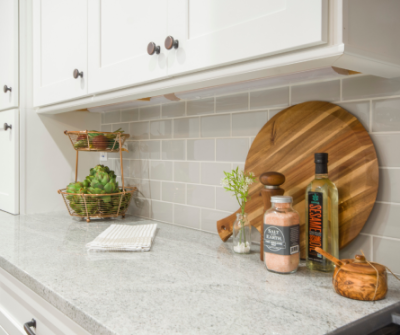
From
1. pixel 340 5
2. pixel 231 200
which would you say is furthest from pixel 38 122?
pixel 340 5

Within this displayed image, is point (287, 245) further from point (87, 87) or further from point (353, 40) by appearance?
point (87, 87)

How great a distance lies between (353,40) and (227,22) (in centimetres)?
29

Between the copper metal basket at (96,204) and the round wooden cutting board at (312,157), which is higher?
the round wooden cutting board at (312,157)

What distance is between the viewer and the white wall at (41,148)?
171 cm

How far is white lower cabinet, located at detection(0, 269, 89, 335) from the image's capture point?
2.60 ft

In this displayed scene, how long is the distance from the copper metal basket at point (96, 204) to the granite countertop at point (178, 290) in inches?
12.1

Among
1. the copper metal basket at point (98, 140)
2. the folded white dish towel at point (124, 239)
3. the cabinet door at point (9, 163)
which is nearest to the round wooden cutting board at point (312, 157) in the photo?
the folded white dish towel at point (124, 239)

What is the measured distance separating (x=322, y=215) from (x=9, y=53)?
1.64 metres

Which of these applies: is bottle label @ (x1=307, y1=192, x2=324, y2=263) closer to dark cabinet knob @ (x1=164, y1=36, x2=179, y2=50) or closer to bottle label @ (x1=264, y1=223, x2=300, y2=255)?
bottle label @ (x1=264, y1=223, x2=300, y2=255)

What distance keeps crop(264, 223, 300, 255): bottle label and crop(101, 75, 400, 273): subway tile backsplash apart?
200mm

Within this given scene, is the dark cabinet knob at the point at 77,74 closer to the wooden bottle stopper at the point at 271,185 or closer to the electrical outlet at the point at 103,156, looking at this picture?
the electrical outlet at the point at 103,156

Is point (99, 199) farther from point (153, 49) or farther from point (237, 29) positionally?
point (237, 29)

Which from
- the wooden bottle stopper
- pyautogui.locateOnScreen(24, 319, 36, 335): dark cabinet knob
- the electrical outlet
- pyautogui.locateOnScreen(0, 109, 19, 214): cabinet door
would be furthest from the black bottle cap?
pyautogui.locateOnScreen(0, 109, 19, 214): cabinet door

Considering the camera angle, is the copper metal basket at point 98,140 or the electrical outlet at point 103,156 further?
the electrical outlet at point 103,156
